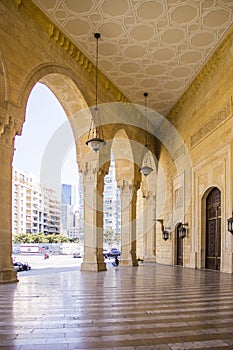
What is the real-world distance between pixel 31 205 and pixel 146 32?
1043 inches

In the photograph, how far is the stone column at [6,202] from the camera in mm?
6520

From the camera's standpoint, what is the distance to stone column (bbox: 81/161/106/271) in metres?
10.4

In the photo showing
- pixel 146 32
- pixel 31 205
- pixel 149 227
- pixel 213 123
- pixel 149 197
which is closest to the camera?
pixel 146 32

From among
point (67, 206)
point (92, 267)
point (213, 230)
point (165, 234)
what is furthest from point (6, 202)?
point (67, 206)

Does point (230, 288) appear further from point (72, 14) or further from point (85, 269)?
point (72, 14)

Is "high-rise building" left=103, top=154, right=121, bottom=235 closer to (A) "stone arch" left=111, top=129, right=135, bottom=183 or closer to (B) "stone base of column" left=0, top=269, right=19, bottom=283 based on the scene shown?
(A) "stone arch" left=111, top=129, right=135, bottom=183

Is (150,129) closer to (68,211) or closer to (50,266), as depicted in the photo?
(50,266)

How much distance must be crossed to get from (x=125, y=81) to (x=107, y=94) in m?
0.71

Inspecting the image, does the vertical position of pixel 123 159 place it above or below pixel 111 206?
above

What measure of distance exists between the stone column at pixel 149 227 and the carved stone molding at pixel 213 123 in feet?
19.9

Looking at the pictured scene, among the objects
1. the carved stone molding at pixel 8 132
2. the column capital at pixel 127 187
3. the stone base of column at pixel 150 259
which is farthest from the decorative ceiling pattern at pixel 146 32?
the stone base of column at pixel 150 259

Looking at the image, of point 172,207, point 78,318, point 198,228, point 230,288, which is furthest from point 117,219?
point 78,318

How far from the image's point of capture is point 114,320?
11.1ft

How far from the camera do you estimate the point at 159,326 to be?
3.17 metres
